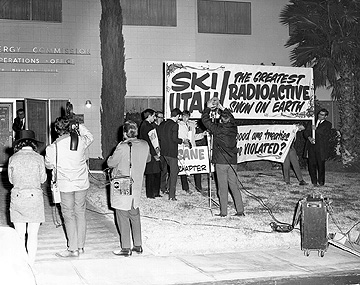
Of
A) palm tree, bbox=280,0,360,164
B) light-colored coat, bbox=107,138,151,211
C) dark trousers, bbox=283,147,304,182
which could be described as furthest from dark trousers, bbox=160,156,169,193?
palm tree, bbox=280,0,360,164

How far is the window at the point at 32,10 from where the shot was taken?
66.3ft

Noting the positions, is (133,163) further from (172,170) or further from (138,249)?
(172,170)

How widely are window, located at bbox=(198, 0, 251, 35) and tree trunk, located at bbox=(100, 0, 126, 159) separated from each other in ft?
12.6

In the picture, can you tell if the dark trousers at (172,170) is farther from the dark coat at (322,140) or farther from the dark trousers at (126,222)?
the dark trousers at (126,222)

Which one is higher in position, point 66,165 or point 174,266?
point 66,165

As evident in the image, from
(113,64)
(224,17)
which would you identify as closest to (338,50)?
(224,17)

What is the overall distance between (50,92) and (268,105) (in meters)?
8.95

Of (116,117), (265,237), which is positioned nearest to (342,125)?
(116,117)

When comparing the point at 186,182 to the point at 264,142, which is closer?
the point at 186,182

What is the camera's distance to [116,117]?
64.7 feet

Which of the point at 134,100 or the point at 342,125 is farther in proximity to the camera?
the point at 134,100

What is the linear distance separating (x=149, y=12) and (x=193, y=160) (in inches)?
400

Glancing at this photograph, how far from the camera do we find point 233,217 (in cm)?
1095

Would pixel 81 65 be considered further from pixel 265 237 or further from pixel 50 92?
pixel 265 237
